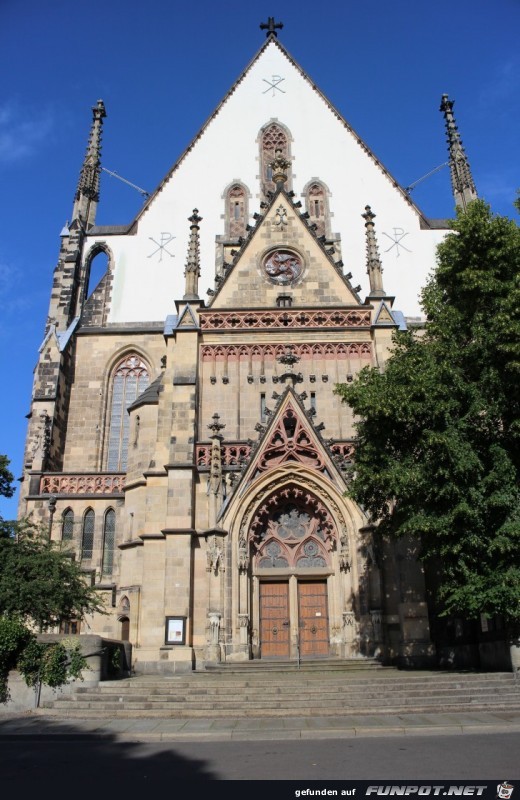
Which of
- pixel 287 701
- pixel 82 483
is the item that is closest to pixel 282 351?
pixel 82 483

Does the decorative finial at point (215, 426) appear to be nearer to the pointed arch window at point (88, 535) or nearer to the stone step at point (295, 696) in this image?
the pointed arch window at point (88, 535)

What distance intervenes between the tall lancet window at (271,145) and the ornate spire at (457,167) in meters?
8.54

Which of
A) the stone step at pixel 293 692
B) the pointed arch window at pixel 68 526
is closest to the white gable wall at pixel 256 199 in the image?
the pointed arch window at pixel 68 526

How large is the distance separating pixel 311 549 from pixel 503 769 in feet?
46.3

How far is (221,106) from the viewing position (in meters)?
35.7

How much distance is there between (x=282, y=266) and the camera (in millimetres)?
26469

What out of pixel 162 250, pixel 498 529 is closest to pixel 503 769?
pixel 498 529

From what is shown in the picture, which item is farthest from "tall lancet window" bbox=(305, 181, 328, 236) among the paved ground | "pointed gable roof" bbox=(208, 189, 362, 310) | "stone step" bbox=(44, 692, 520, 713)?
the paved ground

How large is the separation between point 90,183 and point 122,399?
495 inches

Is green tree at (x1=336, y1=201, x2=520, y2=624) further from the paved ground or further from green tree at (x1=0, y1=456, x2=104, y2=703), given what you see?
green tree at (x1=0, y1=456, x2=104, y2=703)

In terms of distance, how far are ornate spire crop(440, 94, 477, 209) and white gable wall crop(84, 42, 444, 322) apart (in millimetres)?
2510

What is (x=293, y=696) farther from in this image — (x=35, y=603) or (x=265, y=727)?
(x=35, y=603)

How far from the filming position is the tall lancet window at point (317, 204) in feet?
106

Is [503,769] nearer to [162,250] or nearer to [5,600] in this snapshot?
[5,600]
